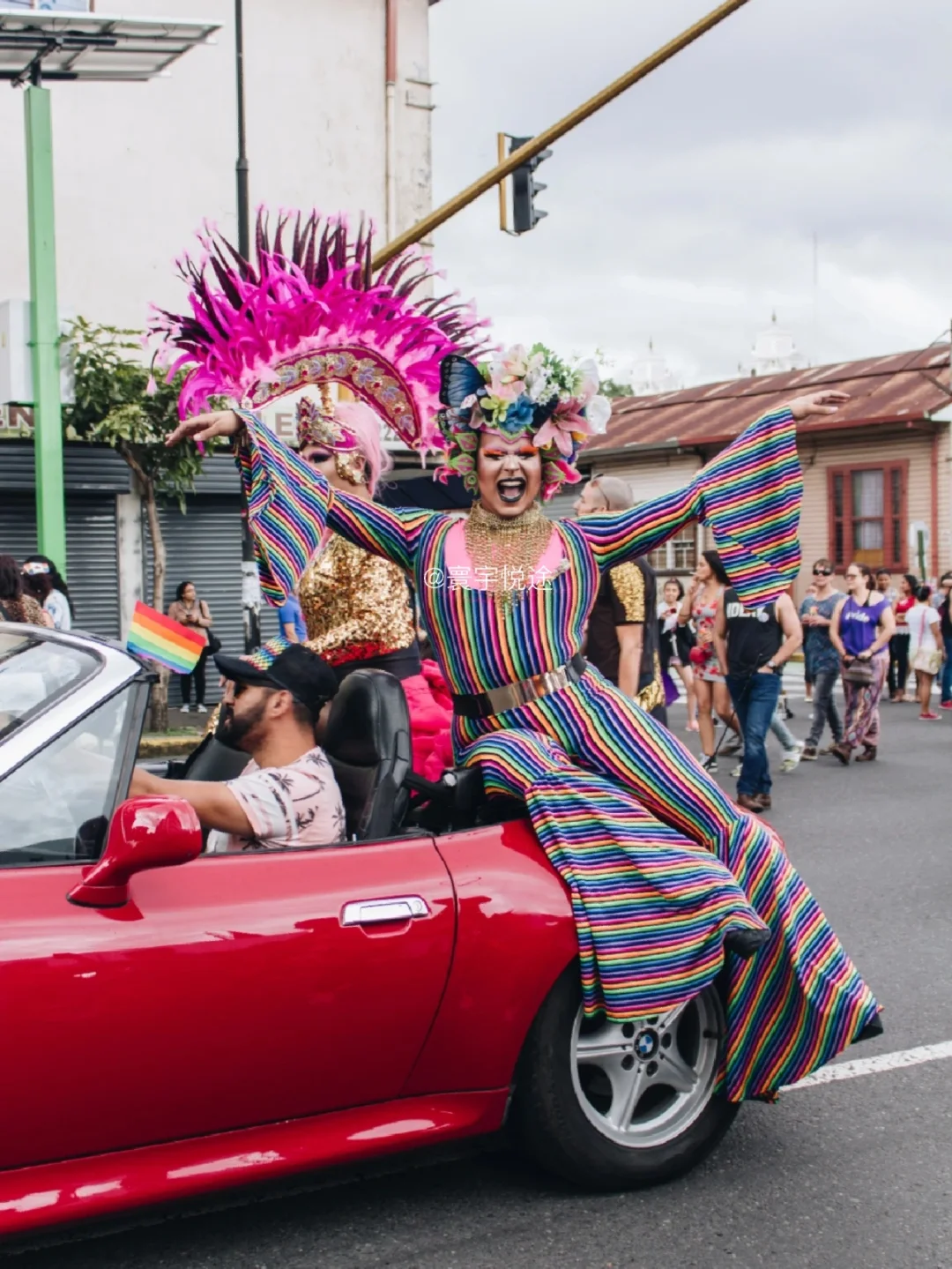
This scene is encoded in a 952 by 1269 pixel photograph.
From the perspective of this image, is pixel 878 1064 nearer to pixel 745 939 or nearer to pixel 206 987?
pixel 745 939

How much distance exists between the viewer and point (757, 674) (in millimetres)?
9742

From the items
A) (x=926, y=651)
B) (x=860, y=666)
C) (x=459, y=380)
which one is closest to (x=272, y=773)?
(x=459, y=380)

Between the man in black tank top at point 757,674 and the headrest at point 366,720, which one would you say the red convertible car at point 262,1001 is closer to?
the headrest at point 366,720

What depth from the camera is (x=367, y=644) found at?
537 centimetres

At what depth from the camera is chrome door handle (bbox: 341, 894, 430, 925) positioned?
319 cm

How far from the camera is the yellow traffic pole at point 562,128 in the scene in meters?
11.9

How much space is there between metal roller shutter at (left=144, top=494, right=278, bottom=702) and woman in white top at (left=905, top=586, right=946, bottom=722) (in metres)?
7.73

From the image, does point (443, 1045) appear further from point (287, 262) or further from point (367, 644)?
point (287, 262)

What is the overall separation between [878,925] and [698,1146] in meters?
3.00

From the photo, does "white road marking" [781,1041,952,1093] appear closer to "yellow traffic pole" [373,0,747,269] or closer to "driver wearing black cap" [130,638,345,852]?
"driver wearing black cap" [130,638,345,852]

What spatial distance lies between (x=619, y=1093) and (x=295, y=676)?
4.31 feet

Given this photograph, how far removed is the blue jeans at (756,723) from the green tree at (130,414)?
7169mm

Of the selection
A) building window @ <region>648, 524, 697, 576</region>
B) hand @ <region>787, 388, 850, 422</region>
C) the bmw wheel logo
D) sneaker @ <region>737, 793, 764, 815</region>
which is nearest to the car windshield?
the bmw wheel logo

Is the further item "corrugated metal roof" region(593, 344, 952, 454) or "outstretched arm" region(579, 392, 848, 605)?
"corrugated metal roof" region(593, 344, 952, 454)
